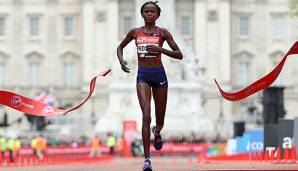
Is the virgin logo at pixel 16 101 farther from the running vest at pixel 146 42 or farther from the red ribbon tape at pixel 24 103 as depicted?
the running vest at pixel 146 42

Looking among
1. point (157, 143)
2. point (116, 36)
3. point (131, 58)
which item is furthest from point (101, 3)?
point (157, 143)

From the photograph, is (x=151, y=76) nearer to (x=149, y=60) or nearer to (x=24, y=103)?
(x=149, y=60)

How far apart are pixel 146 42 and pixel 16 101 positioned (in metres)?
2.51

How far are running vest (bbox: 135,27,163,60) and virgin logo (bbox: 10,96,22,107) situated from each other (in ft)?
7.68

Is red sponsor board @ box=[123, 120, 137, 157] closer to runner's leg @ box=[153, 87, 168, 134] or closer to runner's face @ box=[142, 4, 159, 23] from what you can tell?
runner's leg @ box=[153, 87, 168, 134]

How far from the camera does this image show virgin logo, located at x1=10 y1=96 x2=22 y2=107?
15.6 meters

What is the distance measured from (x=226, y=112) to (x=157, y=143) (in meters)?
74.3

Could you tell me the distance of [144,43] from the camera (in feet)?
46.3

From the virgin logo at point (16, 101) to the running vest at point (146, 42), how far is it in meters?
2.34

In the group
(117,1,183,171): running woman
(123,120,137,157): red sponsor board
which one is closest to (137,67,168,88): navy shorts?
(117,1,183,171): running woman

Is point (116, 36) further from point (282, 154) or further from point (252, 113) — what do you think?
point (282, 154)

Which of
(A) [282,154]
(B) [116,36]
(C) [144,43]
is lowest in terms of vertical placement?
(A) [282,154]

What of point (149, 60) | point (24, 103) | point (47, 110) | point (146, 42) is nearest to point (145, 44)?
point (146, 42)

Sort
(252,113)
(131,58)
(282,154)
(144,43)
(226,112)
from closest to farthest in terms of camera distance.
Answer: (144,43), (282,154), (131,58), (252,113), (226,112)
